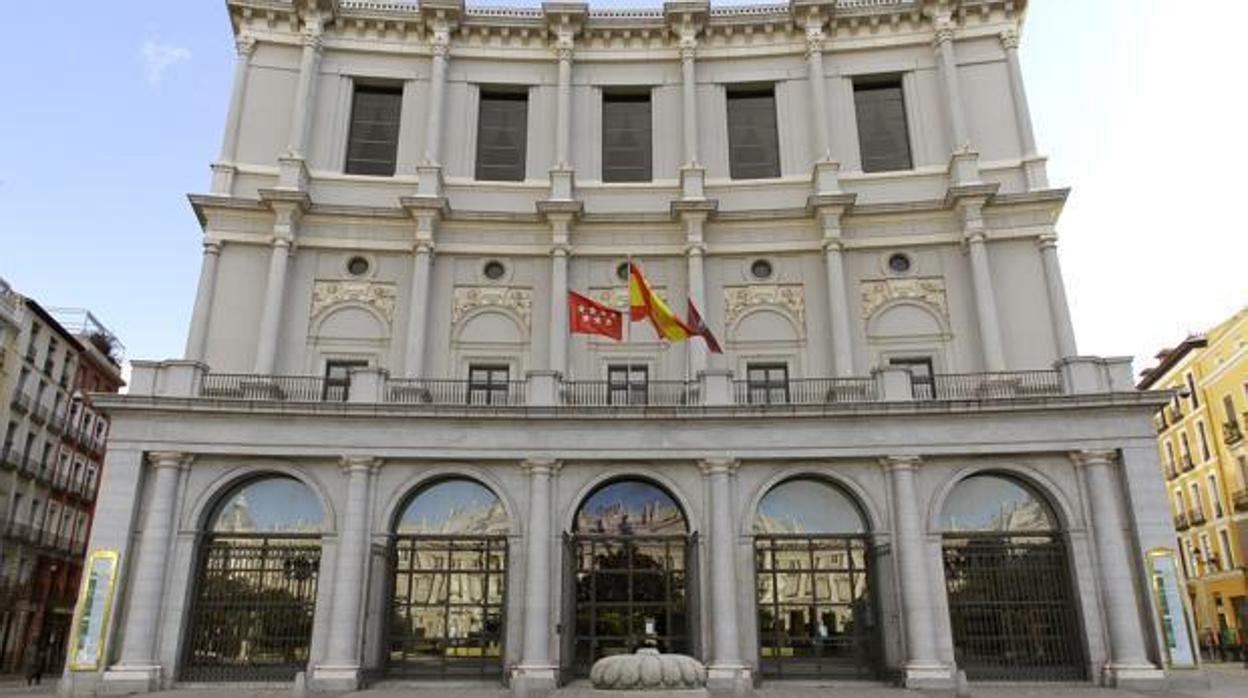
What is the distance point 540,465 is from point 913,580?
948 cm

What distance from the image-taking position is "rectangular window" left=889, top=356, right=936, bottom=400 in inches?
1048

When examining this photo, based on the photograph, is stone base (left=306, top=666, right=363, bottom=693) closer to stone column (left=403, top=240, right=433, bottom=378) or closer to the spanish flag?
stone column (left=403, top=240, right=433, bottom=378)

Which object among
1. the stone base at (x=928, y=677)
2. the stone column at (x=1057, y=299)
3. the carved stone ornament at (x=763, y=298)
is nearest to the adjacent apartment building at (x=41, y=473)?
the carved stone ornament at (x=763, y=298)

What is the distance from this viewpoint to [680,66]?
3152cm

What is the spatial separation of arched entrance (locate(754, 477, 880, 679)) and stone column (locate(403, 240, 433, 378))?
1118cm

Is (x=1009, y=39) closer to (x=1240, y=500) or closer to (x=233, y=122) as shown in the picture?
(x=233, y=122)

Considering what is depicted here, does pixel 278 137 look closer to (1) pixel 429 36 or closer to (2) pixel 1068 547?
(1) pixel 429 36

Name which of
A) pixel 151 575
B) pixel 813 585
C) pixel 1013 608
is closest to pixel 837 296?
pixel 813 585

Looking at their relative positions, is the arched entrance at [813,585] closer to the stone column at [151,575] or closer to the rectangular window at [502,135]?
the stone column at [151,575]

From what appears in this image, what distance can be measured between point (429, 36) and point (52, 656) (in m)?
35.2

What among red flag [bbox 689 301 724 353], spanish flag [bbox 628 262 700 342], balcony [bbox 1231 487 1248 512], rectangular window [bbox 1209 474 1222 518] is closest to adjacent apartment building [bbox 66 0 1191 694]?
red flag [bbox 689 301 724 353]

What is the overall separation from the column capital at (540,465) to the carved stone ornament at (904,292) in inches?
448

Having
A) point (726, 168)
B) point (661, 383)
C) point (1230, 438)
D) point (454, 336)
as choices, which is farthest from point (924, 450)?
point (1230, 438)

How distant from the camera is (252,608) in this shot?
2205 cm
